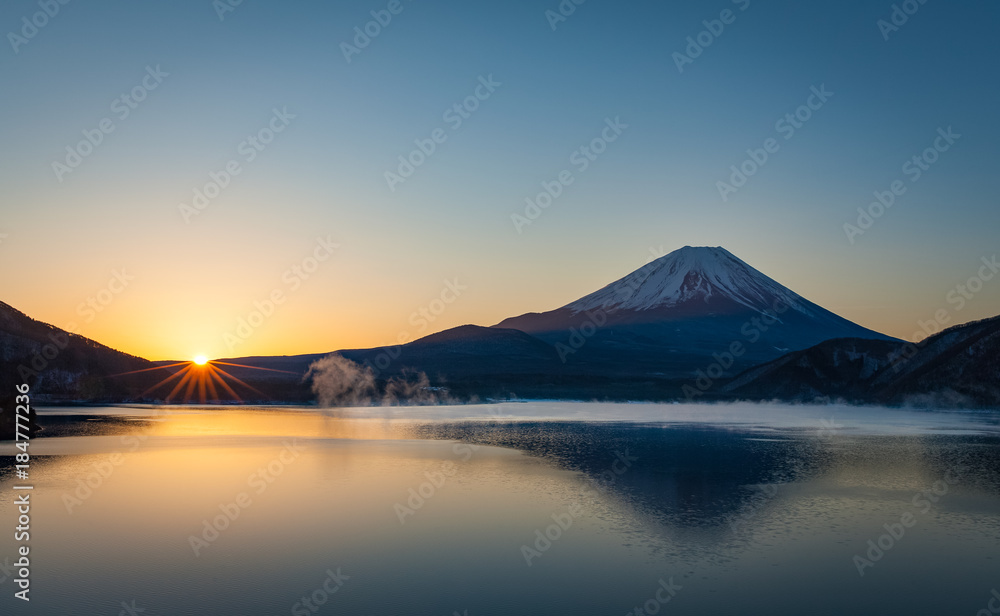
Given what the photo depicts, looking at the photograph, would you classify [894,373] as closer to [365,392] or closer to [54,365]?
[365,392]

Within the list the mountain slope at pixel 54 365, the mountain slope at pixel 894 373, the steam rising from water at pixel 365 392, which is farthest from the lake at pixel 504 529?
the mountain slope at pixel 54 365

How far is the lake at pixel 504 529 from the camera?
16484mm

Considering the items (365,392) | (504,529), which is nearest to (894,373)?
(365,392)

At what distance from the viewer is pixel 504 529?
23.0m

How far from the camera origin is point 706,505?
26500 millimetres

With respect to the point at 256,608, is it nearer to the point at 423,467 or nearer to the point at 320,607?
the point at 320,607

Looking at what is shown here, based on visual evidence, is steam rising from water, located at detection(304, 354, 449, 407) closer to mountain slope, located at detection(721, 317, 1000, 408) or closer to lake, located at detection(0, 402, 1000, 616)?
mountain slope, located at detection(721, 317, 1000, 408)

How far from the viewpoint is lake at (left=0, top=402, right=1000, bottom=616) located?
16484mm

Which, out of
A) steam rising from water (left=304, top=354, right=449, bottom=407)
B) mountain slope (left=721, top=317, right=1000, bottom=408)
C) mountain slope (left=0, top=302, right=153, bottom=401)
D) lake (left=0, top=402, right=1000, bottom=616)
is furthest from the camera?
Answer: steam rising from water (left=304, top=354, right=449, bottom=407)

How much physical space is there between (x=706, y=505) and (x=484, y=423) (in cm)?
4090

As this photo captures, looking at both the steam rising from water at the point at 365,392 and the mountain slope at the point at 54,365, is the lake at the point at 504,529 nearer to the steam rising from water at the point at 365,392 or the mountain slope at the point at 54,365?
the steam rising from water at the point at 365,392

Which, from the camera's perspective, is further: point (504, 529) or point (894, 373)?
point (894, 373)

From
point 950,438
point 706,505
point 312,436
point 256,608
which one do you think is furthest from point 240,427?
point 950,438

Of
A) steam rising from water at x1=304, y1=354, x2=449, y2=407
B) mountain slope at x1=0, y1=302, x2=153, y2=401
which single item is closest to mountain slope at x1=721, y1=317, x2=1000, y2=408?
steam rising from water at x1=304, y1=354, x2=449, y2=407
